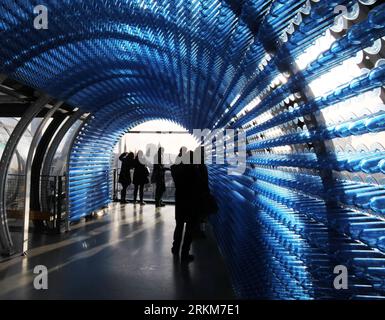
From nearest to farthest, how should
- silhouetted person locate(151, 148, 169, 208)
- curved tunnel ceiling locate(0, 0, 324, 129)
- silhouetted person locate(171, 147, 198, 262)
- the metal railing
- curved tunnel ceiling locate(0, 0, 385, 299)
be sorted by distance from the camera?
curved tunnel ceiling locate(0, 0, 385, 299)
curved tunnel ceiling locate(0, 0, 324, 129)
silhouetted person locate(171, 147, 198, 262)
the metal railing
silhouetted person locate(151, 148, 169, 208)

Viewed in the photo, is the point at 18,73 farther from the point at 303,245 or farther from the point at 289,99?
the point at 303,245

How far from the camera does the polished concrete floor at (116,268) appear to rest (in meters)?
4.71

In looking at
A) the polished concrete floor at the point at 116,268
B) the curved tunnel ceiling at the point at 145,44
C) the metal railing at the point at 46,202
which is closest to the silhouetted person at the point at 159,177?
the polished concrete floor at the point at 116,268

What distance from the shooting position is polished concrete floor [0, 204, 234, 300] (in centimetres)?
471

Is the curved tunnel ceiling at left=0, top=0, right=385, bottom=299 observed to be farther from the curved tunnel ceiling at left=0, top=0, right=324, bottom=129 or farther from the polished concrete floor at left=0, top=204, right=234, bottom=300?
the polished concrete floor at left=0, top=204, right=234, bottom=300

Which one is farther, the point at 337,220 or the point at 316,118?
the point at 316,118

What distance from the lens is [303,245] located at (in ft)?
6.70

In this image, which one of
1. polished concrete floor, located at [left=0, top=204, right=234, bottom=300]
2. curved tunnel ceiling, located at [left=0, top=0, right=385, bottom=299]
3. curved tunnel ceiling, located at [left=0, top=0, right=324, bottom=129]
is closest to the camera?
curved tunnel ceiling, located at [left=0, top=0, right=385, bottom=299]

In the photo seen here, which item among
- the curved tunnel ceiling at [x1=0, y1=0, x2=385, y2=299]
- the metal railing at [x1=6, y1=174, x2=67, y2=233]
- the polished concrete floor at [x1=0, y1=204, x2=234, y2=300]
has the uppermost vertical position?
the curved tunnel ceiling at [x1=0, y1=0, x2=385, y2=299]

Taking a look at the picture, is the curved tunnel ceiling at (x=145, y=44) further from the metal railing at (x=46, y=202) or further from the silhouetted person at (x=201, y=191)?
the metal railing at (x=46, y=202)

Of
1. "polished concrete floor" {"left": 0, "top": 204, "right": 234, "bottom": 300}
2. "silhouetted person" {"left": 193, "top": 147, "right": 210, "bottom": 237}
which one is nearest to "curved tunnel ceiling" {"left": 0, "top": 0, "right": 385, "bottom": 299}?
Result: "silhouetted person" {"left": 193, "top": 147, "right": 210, "bottom": 237}

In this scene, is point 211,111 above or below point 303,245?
above

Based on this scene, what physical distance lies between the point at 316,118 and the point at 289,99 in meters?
0.65

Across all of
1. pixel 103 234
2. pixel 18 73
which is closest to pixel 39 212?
pixel 103 234
